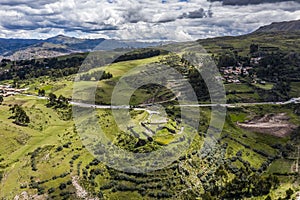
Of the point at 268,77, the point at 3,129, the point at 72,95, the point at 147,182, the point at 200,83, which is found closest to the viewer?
the point at 147,182

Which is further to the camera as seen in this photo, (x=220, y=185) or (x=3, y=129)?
(x=3, y=129)

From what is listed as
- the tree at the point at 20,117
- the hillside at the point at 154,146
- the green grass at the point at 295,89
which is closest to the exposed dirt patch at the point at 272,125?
the hillside at the point at 154,146

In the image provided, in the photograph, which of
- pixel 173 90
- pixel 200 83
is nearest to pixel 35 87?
pixel 173 90

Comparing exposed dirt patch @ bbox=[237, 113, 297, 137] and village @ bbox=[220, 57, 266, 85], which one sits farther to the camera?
village @ bbox=[220, 57, 266, 85]

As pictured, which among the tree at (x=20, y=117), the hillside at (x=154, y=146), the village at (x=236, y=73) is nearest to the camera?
the hillside at (x=154, y=146)

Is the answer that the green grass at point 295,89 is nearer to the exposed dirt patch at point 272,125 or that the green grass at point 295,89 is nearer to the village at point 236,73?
the village at point 236,73

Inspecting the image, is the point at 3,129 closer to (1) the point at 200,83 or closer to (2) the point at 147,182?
(2) the point at 147,182

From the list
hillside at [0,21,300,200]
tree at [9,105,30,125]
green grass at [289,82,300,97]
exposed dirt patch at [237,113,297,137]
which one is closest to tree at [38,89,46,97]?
hillside at [0,21,300,200]

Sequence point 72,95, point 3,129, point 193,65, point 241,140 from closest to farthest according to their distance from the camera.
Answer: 1. point 3,129
2. point 241,140
3. point 72,95
4. point 193,65

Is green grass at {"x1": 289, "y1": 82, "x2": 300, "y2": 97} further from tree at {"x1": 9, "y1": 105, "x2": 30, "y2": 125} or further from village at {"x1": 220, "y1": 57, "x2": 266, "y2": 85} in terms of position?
tree at {"x1": 9, "y1": 105, "x2": 30, "y2": 125}
